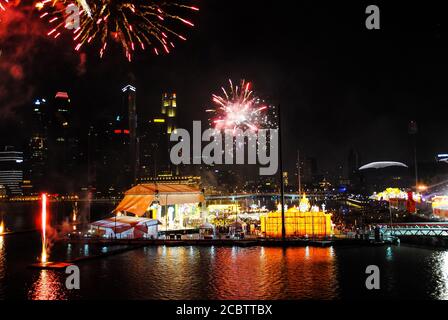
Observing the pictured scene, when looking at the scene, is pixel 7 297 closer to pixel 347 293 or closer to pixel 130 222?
pixel 347 293

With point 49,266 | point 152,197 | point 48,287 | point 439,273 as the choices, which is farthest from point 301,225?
point 48,287

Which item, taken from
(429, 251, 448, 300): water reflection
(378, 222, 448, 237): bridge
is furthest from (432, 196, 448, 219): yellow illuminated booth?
(429, 251, 448, 300): water reflection

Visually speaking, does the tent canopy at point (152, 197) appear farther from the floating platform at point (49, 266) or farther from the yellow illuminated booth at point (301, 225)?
the floating platform at point (49, 266)

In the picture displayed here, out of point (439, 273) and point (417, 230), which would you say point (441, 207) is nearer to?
point (417, 230)

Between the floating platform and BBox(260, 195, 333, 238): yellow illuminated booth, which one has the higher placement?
BBox(260, 195, 333, 238): yellow illuminated booth

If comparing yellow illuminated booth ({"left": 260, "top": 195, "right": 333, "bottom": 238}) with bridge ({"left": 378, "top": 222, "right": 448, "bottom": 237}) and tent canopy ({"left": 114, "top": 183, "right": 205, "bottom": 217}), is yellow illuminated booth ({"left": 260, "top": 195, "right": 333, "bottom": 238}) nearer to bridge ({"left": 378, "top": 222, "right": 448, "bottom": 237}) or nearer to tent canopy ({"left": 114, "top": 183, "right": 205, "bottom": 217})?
bridge ({"left": 378, "top": 222, "right": 448, "bottom": 237})

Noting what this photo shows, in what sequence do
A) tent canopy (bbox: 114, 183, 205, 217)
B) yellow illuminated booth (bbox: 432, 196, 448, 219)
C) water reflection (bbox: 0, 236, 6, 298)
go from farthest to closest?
yellow illuminated booth (bbox: 432, 196, 448, 219) < tent canopy (bbox: 114, 183, 205, 217) < water reflection (bbox: 0, 236, 6, 298)

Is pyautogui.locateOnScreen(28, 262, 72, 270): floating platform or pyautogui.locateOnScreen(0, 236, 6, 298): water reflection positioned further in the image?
pyautogui.locateOnScreen(28, 262, 72, 270): floating platform
